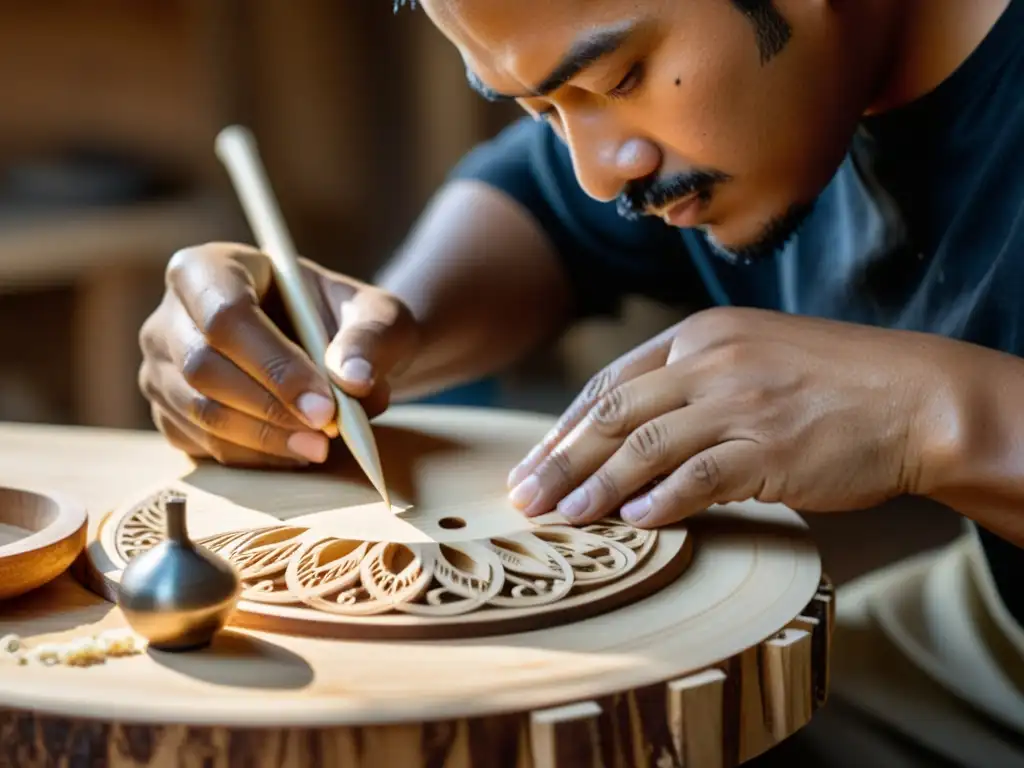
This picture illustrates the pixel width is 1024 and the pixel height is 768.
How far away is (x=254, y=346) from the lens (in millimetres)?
1221

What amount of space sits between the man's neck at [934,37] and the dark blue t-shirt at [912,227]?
0.05ft

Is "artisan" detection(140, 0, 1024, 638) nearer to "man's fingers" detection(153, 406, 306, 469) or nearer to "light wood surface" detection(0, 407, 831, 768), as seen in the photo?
"man's fingers" detection(153, 406, 306, 469)

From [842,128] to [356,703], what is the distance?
801 millimetres

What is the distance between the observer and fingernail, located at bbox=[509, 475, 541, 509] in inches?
43.3

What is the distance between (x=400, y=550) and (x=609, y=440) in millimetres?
222

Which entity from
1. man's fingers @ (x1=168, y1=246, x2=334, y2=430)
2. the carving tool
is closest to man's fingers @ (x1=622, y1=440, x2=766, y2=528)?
the carving tool

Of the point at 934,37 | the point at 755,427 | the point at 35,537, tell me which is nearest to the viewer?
the point at 35,537

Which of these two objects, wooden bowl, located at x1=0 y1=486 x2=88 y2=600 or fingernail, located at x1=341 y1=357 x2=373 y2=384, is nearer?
wooden bowl, located at x1=0 y1=486 x2=88 y2=600

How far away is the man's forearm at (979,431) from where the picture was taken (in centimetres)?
103

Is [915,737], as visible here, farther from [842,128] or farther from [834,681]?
[842,128]

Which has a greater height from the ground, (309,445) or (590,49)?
(590,49)

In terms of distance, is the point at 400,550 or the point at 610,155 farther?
the point at 610,155

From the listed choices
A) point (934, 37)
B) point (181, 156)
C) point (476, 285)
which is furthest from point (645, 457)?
point (181, 156)

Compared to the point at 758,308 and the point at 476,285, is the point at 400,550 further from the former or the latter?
the point at 476,285
